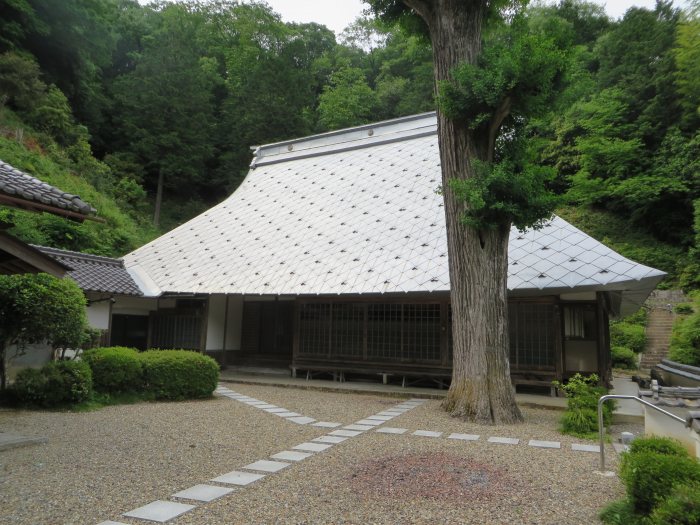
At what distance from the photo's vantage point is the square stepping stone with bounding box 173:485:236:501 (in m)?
3.52

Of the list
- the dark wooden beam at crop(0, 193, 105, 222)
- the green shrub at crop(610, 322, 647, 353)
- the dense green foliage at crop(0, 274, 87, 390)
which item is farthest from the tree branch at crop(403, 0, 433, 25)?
the green shrub at crop(610, 322, 647, 353)

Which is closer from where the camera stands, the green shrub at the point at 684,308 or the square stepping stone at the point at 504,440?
the square stepping stone at the point at 504,440

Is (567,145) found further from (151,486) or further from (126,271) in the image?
(151,486)

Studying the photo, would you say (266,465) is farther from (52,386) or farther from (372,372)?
(372,372)

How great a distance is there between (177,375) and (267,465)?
4.80 m

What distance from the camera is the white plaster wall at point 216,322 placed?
13151 millimetres

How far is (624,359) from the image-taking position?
1584cm

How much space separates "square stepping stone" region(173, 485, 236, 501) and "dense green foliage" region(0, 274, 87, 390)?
503 cm

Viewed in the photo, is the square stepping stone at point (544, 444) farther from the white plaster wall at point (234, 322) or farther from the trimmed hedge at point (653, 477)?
the white plaster wall at point (234, 322)

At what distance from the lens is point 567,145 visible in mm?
23547

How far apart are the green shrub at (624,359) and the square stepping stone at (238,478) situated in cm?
1539

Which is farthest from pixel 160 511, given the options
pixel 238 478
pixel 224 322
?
pixel 224 322

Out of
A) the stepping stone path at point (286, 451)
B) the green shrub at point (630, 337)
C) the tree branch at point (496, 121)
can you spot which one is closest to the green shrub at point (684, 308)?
the green shrub at point (630, 337)

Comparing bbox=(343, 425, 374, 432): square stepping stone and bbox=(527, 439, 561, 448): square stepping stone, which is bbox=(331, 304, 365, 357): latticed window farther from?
bbox=(527, 439, 561, 448): square stepping stone
